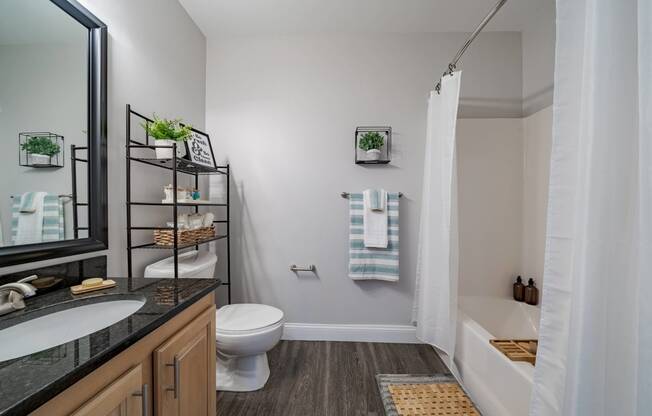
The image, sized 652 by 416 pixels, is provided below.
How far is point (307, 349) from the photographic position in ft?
6.53

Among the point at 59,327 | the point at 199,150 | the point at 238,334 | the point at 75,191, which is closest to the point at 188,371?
the point at 59,327

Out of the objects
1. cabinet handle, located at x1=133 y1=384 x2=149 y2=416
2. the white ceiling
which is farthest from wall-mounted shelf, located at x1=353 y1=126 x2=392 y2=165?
cabinet handle, located at x1=133 y1=384 x2=149 y2=416

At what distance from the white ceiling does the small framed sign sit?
90 cm

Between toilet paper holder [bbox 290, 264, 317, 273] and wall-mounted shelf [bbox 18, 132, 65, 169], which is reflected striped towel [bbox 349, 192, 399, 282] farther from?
wall-mounted shelf [bbox 18, 132, 65, 169]

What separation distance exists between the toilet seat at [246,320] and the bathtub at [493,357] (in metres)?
1.13

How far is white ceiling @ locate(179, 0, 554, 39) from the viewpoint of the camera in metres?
1.79

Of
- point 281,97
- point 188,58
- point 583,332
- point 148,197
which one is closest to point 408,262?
point 583,332

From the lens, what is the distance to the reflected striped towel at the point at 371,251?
2.02 metres

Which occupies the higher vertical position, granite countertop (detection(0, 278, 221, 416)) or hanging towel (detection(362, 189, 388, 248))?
hanging towel (detection(362, 189, 388, 248))

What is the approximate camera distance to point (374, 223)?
6.61 feet

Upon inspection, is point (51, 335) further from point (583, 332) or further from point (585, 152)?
point (585, 152)

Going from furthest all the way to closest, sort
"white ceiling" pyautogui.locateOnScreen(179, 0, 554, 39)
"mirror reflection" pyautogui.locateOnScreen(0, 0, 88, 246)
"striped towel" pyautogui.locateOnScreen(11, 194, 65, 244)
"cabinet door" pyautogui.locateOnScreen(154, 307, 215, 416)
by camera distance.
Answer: "white ceiling" pyautogui.locateOnScreen(179, 0, 554, 39), "striped towel" pyautogui.locateOnScreen(11, 194, 65, 244), "mirror reflection" pyautogui.locateOnScreen(0, 0, 88, 246), "cabinet door" pyautogui.locateOnScreen(154, 307, 215, 416)

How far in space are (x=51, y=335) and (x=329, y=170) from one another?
1712mm

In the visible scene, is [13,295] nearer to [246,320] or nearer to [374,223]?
[246,320]
